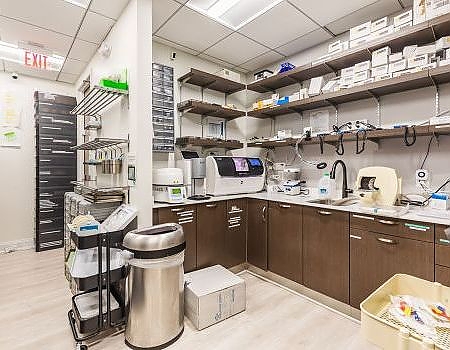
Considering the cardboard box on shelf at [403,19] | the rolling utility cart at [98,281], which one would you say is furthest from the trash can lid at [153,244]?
the cardboard box on shelf at [403,19]

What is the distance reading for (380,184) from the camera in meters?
2.25

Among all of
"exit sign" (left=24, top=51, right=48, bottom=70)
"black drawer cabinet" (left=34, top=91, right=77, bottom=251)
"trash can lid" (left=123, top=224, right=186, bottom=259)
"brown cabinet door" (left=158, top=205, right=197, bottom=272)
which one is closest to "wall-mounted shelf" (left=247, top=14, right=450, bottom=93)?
"brown cabinet door" (left=158, top=205, right=197, bottom=272)

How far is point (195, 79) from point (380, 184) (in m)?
2.40

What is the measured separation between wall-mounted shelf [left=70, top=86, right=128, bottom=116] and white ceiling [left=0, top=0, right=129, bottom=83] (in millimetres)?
761

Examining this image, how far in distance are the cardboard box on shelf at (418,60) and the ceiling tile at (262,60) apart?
1666 millimetres

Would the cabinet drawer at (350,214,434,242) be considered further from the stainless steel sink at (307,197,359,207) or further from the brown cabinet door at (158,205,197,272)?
the brown cabinet door at (158,205,197,272)

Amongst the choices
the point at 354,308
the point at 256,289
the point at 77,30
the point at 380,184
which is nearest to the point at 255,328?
the point at 256,289

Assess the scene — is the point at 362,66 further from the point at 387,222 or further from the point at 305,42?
the point at 387,222

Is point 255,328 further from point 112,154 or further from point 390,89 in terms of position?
point 390,89

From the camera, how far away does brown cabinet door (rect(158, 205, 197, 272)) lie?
236 centimetres

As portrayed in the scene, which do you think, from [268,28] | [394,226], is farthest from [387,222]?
[268,28]

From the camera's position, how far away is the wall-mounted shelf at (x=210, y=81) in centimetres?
303

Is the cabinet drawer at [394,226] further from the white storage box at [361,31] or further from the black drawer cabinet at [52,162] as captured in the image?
the black drawer cabinet at [52,162]

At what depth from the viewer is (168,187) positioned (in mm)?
2420
